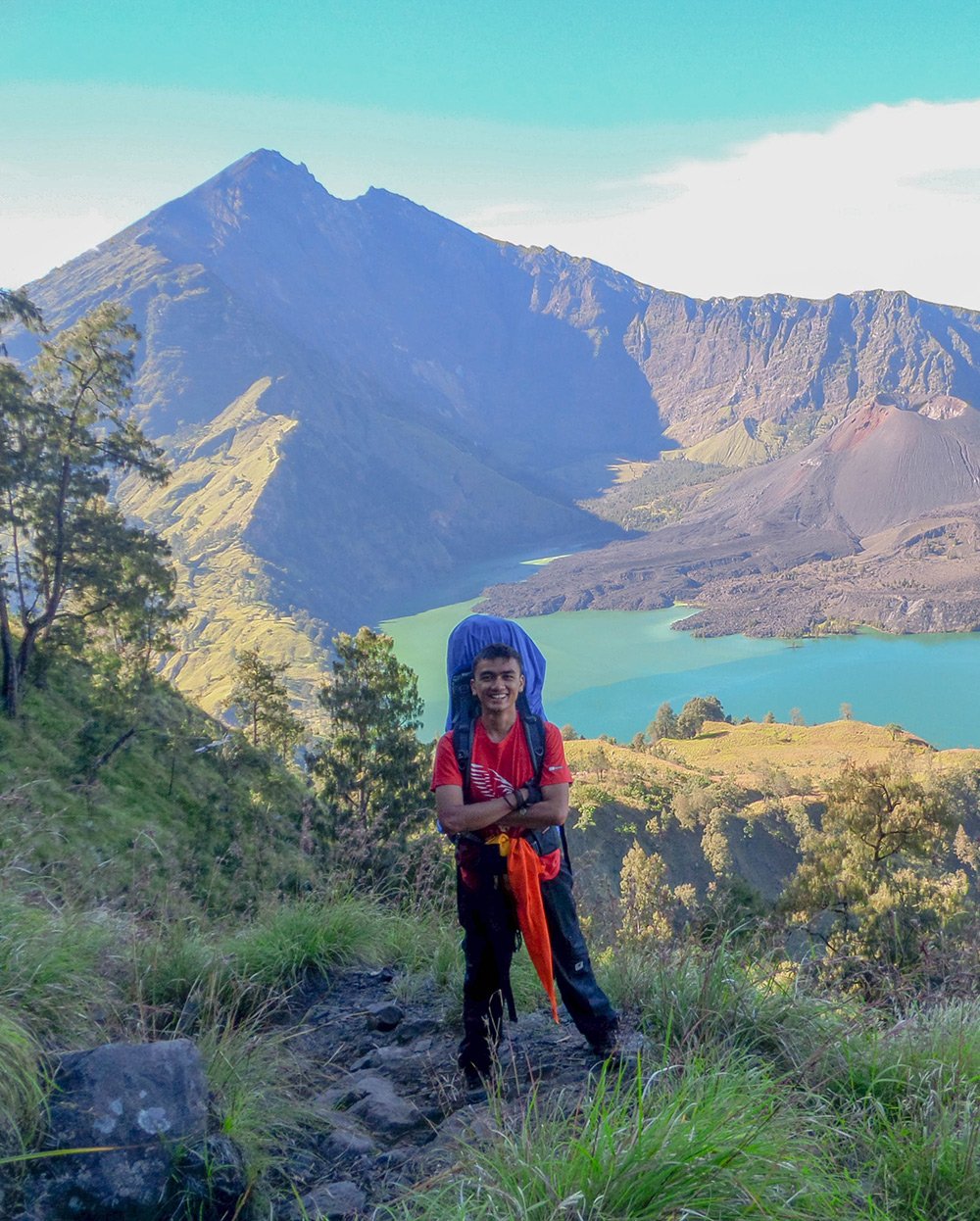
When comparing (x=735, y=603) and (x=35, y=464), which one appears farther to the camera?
(x=735, y=603)

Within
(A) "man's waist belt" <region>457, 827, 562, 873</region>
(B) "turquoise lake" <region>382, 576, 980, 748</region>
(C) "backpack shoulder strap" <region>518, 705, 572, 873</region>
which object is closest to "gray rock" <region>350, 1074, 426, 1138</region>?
(A) "man's waist belt" <region>457, 827, 562, 873</region>

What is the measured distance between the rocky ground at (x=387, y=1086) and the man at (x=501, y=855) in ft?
0.41

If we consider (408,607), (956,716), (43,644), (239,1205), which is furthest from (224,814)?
(408,607)

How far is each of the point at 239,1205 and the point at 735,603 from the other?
13630 centimetres

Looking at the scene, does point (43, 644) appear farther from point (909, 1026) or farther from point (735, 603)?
point (735, 603)

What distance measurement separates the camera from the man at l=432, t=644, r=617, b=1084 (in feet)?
8.46

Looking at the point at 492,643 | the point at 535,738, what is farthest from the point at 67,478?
the point at 535,738

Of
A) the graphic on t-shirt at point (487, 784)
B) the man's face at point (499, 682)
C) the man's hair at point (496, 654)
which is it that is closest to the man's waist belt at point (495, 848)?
the graphic on t-shirt at point (487, 784)

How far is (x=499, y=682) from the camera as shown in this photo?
2.59 meters

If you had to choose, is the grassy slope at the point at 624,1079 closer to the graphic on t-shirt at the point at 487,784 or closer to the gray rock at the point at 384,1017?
the gray rock at the point at 384,1017

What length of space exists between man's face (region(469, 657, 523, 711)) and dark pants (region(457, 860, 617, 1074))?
0.54 metres

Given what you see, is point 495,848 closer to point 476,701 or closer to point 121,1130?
point 476,701

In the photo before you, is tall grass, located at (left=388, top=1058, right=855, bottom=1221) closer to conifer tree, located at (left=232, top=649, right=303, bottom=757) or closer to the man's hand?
the man's hand

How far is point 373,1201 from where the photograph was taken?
6.82 feet
